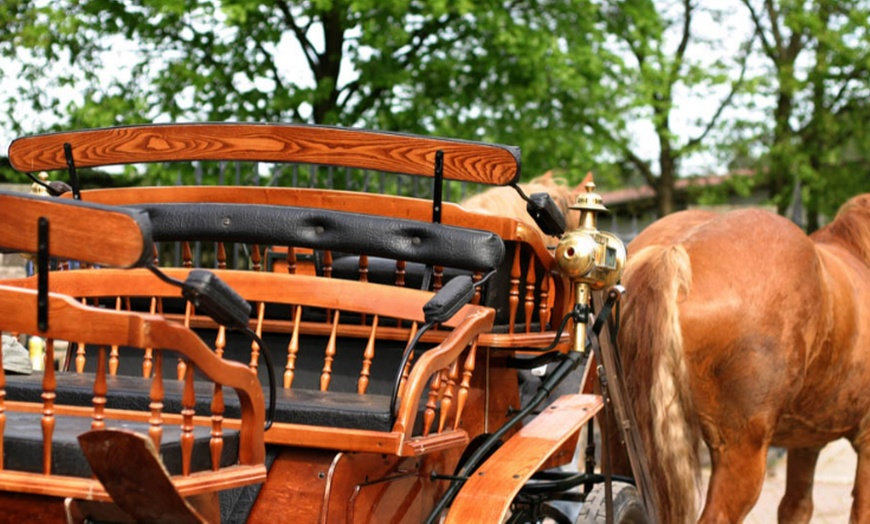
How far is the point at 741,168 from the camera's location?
75.9 ft

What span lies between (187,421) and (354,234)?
2.95 ft

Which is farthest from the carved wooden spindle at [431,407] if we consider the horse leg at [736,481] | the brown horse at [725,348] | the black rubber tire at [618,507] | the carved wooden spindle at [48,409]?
the horse leg at [736,481]

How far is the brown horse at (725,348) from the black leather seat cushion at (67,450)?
235 cm

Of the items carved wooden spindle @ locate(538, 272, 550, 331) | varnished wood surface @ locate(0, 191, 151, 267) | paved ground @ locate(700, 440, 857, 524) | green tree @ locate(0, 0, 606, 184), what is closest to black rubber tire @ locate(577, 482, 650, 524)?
carved wooden spindle @ locate(538, 272, 550, 331)

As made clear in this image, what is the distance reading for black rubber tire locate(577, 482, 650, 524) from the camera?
3465 mm

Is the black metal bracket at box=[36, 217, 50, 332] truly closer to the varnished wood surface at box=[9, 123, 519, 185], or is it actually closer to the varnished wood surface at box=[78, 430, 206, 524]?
the varnished wood surface at box=[78, 430, 206, 524]

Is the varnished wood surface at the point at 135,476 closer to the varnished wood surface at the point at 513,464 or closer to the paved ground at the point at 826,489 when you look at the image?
the varnished wood surface at the point at 513,464

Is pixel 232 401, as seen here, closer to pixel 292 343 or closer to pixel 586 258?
pixel 292 343

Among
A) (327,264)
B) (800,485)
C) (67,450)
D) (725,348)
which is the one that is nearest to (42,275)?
(67,450)

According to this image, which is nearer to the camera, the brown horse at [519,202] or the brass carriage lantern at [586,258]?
the brass carriage lantern at [586,258]

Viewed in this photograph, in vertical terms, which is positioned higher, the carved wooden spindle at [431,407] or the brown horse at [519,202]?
the brown horse at [519,202]

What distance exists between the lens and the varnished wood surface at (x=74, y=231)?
1.84m

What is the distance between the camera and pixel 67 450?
1.96 meters

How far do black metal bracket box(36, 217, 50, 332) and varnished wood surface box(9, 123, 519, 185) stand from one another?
94 centimetres
